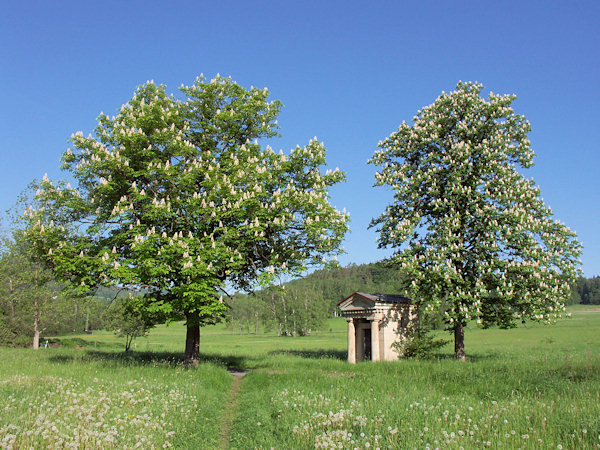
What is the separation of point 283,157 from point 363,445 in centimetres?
1481

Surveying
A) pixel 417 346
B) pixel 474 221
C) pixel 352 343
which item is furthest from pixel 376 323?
pixel 474 221

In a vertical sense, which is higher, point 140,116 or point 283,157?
point 140,116

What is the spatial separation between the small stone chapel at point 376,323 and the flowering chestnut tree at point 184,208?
216 inches

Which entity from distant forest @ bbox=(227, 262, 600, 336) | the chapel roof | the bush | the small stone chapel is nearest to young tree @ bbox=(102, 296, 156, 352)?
distant forest @ bbox=(227, 262, 600, 336)

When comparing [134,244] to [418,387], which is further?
[134,244]

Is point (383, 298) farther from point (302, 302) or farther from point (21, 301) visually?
point (302, 302)

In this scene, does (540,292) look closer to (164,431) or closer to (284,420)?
(284,420)

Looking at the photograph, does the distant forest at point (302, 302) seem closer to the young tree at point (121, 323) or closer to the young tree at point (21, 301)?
the young tree at point (121, 323)

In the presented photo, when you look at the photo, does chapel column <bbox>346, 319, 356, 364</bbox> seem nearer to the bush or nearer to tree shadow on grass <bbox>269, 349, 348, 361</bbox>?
tree shadow on grass <bbox>269, 349, 348, 361</bbox>

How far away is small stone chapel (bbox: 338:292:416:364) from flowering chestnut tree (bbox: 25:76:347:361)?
5.49 meters

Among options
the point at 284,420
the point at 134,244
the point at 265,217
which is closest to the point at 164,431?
the point at 284,420

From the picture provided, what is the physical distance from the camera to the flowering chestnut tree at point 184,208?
17141 mm

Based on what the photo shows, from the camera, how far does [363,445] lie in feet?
23.8

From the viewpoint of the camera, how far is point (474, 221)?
23.0m
